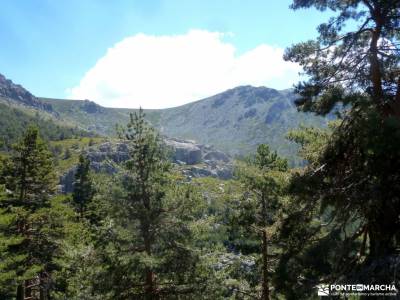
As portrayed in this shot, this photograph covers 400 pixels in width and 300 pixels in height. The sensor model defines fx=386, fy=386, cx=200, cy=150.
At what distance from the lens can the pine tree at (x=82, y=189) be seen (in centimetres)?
3931

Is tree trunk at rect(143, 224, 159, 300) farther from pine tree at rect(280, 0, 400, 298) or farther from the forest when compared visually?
pine tree at rect(280, 0, 400, 298)

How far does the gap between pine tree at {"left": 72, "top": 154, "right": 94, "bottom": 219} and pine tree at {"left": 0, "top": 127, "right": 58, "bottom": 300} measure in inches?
375

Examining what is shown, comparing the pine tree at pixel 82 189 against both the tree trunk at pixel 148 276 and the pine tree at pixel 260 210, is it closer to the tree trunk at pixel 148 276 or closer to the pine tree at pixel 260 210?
the pine tree at pixel 260 210

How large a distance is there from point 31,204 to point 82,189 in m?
13.6

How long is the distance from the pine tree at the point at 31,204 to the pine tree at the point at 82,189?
953cm

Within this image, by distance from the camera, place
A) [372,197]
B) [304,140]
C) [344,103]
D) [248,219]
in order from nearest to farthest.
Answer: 1. [372,197]
2. [344,103]
3. [304,140]
4. [248,219]

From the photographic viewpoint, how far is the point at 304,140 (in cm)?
1450

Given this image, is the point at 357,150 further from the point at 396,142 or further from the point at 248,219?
the point at 248,219

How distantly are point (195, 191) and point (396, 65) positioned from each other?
8794 mm

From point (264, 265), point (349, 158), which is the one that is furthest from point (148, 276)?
point (349, 158)

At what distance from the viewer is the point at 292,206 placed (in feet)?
43.3

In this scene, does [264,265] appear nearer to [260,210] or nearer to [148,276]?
[260,210]

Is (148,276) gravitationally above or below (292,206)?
below

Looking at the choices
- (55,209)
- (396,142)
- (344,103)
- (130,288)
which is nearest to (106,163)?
(130,288)
